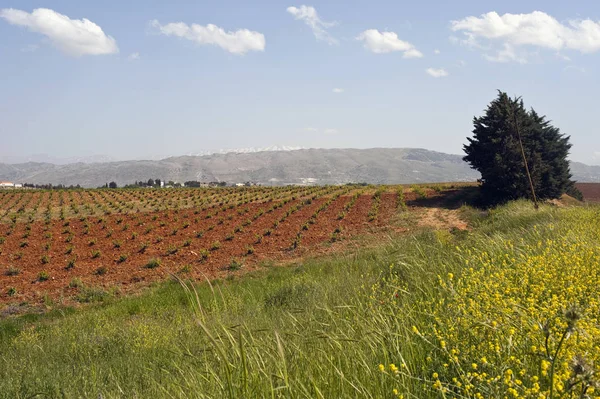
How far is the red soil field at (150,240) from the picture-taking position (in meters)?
14.5

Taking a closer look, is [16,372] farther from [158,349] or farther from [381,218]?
[381,218]

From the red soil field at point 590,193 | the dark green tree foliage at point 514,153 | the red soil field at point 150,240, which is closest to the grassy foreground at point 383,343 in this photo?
the red soil field at point 150,240

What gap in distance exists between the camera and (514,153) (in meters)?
25.5

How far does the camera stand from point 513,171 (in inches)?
1003

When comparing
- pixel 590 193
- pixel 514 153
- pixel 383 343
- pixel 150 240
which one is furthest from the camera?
pixel 590 193

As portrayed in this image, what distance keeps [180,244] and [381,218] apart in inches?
435

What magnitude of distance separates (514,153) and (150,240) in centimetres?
2153

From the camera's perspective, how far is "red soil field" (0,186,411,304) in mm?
14469

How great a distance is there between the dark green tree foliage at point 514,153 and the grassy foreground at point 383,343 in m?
16.7

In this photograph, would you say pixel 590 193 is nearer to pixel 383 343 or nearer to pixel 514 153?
pixel 514 153

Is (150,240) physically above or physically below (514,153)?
below

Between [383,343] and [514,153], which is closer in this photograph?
[383,343]

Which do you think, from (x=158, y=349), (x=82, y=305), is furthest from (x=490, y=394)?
(x=82, y=305)

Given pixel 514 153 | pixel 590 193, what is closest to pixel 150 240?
pixel 514 153
